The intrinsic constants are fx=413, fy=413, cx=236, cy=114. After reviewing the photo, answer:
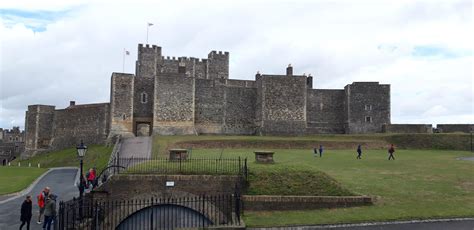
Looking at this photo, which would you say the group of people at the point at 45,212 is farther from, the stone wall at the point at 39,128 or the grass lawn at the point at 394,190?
the stone wall at the point at 39,128

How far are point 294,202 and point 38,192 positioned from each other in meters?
18.0

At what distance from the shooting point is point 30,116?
62.1 m

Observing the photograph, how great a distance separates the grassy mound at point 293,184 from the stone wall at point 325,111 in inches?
1369

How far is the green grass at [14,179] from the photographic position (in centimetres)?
2752

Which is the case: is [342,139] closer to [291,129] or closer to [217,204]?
[291,129]

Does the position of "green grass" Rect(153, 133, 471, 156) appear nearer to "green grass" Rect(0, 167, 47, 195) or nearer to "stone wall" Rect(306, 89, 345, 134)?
"stone wall" Rect(306, 89, 345, 134)

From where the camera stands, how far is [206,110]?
49188 millimetres

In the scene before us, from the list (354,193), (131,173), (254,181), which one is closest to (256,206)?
(254,181)

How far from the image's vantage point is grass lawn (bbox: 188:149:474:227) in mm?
16094

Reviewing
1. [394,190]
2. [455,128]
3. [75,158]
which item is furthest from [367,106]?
[75,158]

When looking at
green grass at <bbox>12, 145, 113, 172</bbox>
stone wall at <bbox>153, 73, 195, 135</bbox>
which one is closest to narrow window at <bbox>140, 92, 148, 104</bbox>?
stone wall at <bbox>153, 73, 195, 135</bbox>

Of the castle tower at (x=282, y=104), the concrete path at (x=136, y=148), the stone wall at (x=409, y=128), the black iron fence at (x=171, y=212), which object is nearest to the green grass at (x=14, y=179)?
the concrete path at (x=136, y=148)

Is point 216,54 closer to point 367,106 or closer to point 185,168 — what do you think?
point 367,106

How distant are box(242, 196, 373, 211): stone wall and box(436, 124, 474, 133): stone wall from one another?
41701 millimetres
